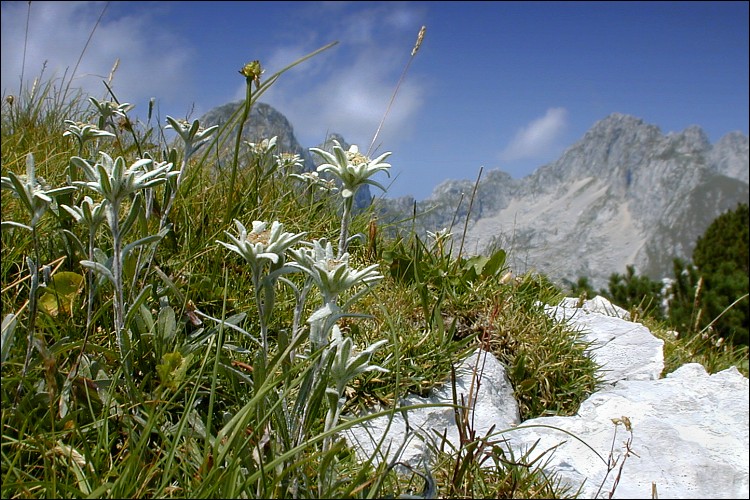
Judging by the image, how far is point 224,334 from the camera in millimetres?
2688

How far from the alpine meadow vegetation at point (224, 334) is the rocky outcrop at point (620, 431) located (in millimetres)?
121

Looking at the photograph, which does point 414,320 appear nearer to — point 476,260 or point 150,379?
point 476,260

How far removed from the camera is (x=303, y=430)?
2.01 metres

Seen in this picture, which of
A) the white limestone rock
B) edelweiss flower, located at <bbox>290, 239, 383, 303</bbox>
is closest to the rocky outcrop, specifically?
Answer: the white limestone rock

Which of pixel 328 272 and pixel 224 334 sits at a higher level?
pixel 328 272

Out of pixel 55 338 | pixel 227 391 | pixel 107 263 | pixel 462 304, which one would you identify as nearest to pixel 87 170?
pixel 107 263

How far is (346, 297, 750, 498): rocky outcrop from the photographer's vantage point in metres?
2.28

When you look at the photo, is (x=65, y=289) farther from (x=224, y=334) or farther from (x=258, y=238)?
(x=258, y=238)

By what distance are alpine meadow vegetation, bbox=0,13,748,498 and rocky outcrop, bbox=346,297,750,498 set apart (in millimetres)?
121

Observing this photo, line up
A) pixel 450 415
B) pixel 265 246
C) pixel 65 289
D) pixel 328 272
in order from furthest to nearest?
pixel 450 415, pixel 65 289, pixel 265 246, pixel 328 272

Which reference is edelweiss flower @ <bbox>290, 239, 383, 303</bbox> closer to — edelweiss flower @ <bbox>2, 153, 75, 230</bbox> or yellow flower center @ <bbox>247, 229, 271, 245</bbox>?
yellow flower center @ <bbox>247, 229, 271, 245</bbox>

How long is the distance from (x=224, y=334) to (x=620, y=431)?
1.92 m

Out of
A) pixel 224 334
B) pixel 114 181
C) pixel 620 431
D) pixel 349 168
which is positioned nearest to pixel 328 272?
pixel 349 168

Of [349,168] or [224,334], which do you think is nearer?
[349,168]
